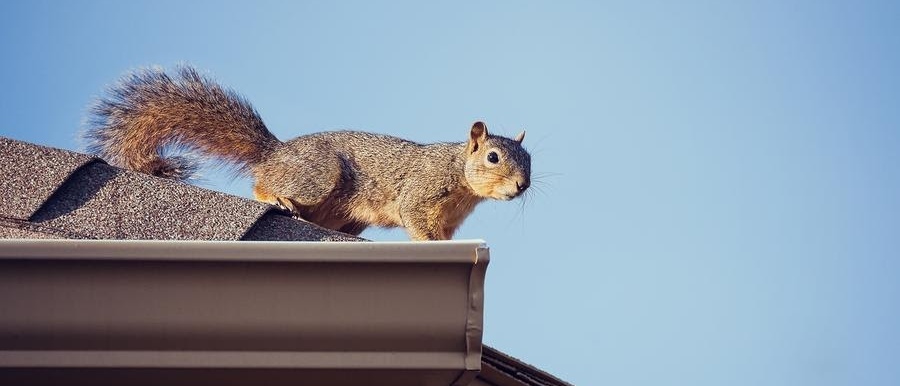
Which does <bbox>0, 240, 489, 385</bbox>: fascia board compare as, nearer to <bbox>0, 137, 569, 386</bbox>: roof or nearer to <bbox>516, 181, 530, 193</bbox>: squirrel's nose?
<bbox>0, 137, 569, 386</bbox>: roof

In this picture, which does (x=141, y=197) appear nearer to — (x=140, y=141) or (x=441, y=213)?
(x=140, y=141)

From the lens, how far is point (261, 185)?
5.70 m

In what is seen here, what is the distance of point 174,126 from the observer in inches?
200

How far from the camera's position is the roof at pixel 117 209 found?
6.98 ft

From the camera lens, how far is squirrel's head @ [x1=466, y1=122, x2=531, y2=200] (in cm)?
613

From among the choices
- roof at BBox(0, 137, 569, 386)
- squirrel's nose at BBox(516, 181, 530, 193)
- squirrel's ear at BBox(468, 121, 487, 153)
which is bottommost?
squirrel's nose at BBox(516, 181, 530, 193)

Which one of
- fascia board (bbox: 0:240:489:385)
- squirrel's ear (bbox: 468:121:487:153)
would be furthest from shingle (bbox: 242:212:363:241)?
squirrel's ear (bbox: 468:121:487:153)

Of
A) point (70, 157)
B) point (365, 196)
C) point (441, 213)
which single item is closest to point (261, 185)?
point (365, 196)

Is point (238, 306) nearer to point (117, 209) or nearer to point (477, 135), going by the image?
point (117, 209)

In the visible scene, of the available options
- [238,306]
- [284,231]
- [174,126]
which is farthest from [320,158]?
[238,306]

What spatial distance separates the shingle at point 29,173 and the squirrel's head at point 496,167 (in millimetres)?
3926

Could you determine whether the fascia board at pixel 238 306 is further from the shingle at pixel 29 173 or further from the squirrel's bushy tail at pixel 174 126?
the squirrel's bushy tail at pixel 174 126

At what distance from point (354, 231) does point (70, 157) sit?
3657 mm

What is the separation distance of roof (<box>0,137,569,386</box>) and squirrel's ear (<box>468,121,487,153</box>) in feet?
13.3
